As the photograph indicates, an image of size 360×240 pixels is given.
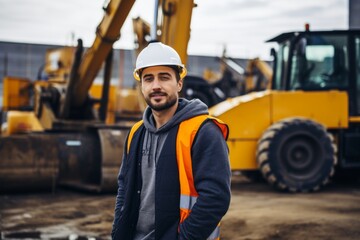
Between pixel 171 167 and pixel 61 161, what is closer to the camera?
pixel 171 167

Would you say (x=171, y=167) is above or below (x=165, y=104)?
below

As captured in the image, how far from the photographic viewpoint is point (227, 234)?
5.50 metres

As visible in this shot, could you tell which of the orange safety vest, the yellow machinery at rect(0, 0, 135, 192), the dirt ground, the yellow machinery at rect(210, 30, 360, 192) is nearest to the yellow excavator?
the yellow machinery at rect(0, 0, 135, 192)

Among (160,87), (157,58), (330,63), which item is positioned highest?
(330,63)

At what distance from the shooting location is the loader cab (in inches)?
360

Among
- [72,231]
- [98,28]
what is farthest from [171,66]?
[98,28]

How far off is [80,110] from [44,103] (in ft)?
2.68

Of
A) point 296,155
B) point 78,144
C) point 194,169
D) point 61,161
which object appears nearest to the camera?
point 194,169

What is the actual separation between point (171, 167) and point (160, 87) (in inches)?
16.4

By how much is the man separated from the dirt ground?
295cm

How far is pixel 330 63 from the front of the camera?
913 centimetres

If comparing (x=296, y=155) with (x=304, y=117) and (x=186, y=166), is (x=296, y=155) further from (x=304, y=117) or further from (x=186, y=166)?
(x=186, y=166)

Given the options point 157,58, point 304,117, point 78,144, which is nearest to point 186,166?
point 157,58

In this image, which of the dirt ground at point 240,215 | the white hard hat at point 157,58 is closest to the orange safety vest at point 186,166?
the white hard hat at point 157,58
